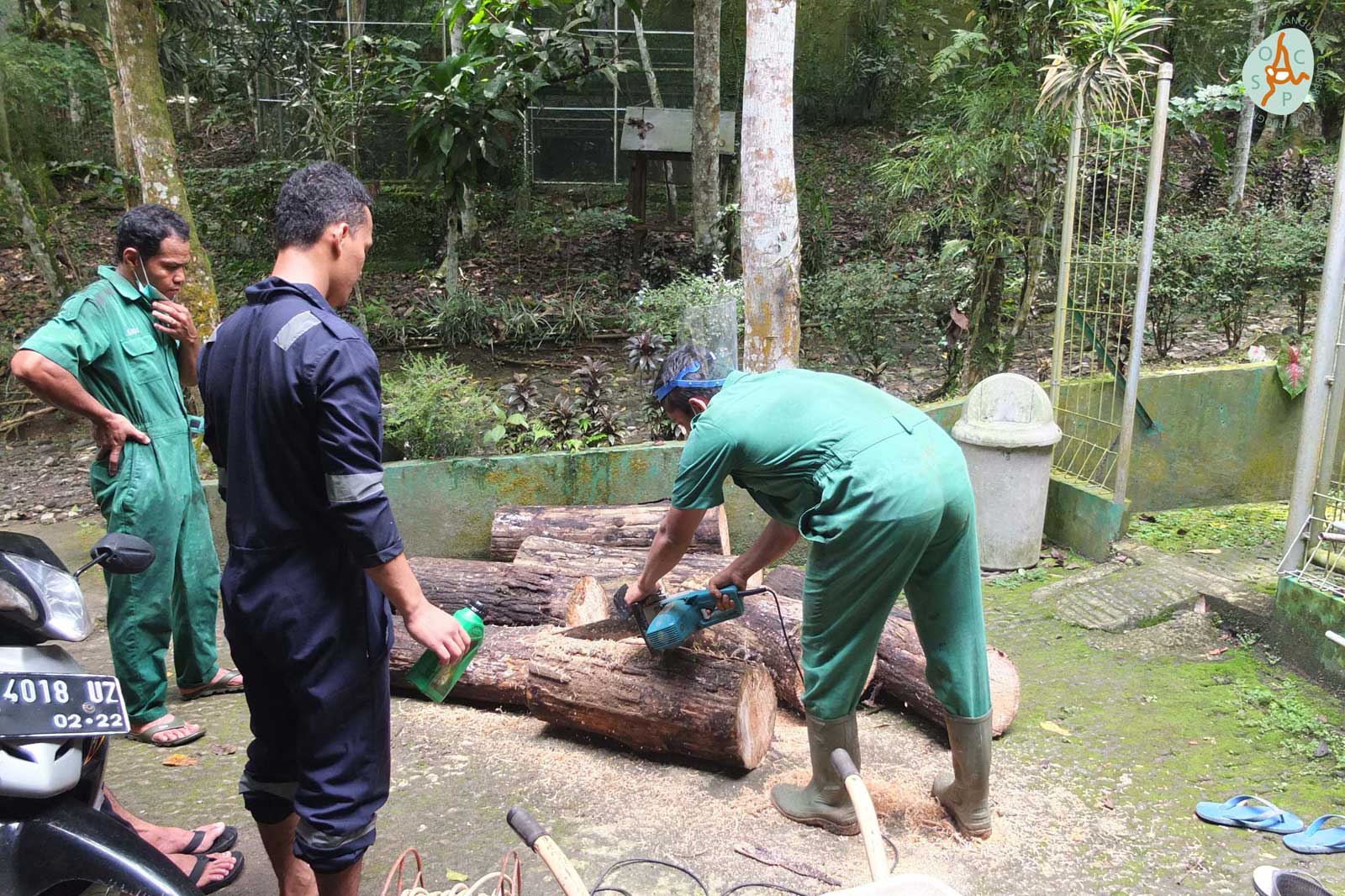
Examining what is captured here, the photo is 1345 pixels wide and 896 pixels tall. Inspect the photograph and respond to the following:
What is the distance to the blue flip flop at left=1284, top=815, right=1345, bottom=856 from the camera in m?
3.11

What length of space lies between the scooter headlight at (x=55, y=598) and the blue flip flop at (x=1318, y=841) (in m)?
3.70

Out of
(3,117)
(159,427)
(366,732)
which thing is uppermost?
(3,117)

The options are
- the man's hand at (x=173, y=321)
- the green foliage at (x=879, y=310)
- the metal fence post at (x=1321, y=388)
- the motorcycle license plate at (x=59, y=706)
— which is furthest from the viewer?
the green foliage at (x=879, y=310)

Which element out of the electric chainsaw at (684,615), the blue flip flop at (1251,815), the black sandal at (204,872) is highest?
the electric chainsaw at (684,615)

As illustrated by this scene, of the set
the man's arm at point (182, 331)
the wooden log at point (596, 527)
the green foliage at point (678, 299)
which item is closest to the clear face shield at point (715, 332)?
the green foliage at point (678, 299)

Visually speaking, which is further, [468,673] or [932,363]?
[932,363]

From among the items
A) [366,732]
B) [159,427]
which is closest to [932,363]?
[159,427]

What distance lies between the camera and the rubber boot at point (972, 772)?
127 inches

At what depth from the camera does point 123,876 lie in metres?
2.16

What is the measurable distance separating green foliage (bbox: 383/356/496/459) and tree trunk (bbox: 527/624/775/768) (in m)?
2.12

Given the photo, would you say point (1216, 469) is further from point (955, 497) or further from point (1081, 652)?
point (955, 497)

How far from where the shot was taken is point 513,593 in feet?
15.5

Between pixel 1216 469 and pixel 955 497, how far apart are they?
4.70m

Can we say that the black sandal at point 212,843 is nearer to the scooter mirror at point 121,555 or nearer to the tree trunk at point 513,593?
the scooter mirror at point 121,555
